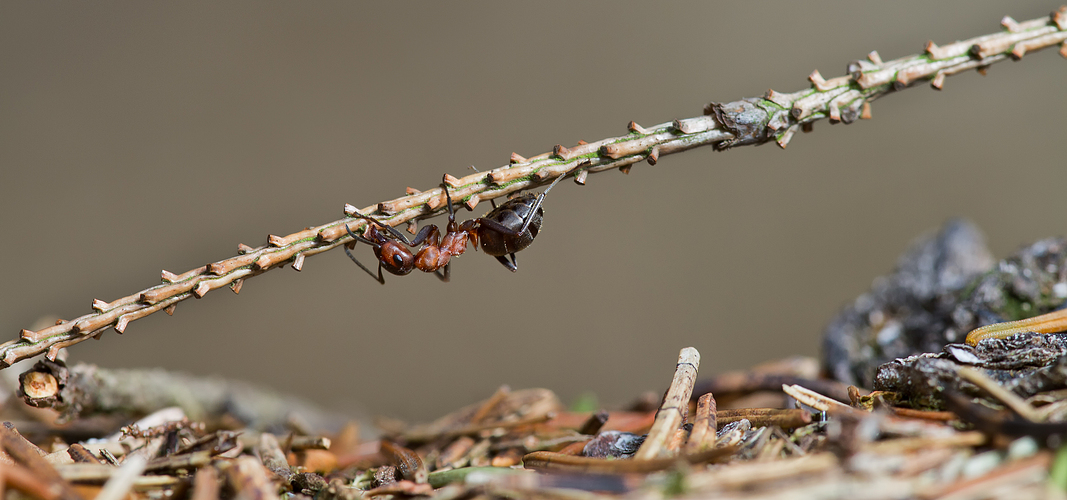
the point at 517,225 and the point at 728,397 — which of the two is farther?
the point at 517,225

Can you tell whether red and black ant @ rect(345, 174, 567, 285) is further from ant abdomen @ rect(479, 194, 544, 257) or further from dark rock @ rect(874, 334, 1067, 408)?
dark rock @ rect(874, 334, 1067, 408)

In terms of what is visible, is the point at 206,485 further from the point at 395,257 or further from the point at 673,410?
the point at 395,257

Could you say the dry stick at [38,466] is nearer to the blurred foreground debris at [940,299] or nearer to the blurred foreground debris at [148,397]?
the blurred foreground debris at [148,397]

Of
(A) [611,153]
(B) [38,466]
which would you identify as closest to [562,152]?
(A) [611,153]

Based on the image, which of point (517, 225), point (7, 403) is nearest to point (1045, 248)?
point (517, 225)

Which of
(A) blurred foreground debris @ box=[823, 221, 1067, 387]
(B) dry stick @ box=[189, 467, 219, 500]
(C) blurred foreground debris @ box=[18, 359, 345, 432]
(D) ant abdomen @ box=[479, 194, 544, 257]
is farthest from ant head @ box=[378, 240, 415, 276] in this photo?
(A) blurred foreground debris @ box=[823, 221, 1067, 387]

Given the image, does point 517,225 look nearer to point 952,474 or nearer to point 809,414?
point 809,414
